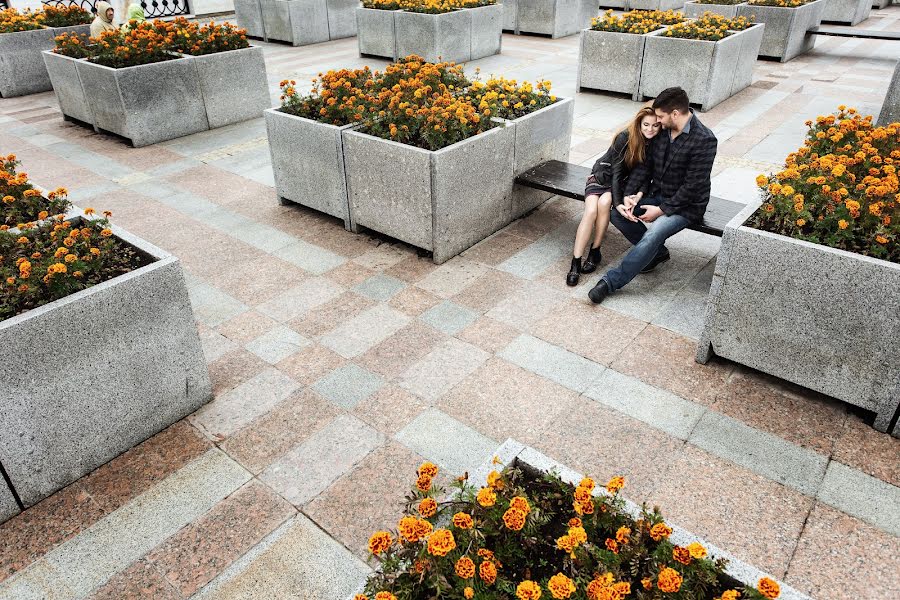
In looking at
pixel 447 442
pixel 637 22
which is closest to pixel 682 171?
pixel 447 442

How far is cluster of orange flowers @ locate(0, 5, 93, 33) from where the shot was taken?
11448 millimetres

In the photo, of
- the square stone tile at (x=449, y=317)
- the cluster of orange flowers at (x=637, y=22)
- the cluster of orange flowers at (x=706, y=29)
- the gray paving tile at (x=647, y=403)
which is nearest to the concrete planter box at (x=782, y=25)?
the cluster of orange flowers at (x=706, y=29)

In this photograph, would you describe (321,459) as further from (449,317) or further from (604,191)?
(604,191)

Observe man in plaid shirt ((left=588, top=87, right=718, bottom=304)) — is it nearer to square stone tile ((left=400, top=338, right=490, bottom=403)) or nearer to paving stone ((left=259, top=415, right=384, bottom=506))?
square stone tile ((left=400, top=338, right=490, bottom=403))

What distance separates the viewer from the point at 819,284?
3.73 meters

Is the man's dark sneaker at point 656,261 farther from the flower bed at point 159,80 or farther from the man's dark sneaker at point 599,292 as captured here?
the flower bed at point 159,80

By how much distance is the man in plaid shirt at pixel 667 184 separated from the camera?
487cm

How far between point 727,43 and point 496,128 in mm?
5720

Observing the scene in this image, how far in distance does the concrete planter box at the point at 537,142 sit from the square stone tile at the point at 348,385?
2767 mm

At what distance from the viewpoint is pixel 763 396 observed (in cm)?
412

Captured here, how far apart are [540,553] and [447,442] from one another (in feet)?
4.85

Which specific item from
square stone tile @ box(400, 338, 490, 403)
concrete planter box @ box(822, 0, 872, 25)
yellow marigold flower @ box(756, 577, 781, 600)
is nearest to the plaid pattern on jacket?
square stone tile @ box(400, 338, 490, 403)

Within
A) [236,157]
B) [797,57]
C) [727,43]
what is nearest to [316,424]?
[236,157]

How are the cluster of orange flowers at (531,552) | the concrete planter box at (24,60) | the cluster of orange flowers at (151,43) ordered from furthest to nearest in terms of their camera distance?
the concrete planter box at (24,60), the cluster of orange flowers at (151,43), the cluster of orange flowers at (531,552)
